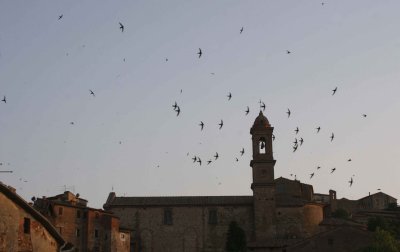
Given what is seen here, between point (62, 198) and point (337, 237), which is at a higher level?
point (62, 198)

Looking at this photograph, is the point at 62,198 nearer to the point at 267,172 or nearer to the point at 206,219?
the point at 206,219

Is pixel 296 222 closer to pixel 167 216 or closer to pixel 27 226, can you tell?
pixel 167 216

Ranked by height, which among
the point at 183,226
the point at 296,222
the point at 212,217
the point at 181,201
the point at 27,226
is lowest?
the point at 183,226

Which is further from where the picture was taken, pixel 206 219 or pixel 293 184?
pixel 293 184

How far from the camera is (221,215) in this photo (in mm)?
67188

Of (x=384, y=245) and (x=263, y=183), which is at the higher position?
(x=263, y=183)

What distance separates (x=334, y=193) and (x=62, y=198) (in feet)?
177

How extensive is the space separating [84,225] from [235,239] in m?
16.2

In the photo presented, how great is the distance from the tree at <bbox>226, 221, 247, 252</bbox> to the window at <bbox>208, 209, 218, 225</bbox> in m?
3.40

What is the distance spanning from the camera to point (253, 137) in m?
66.6

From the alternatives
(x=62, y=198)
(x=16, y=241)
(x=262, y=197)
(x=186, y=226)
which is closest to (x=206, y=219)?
(x=186, y=226)

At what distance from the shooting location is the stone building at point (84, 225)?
54719mm

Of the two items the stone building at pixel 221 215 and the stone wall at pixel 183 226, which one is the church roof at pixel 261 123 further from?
the stone wall at pixel 183 226

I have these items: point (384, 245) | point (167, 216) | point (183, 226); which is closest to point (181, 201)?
point (167, 216)
